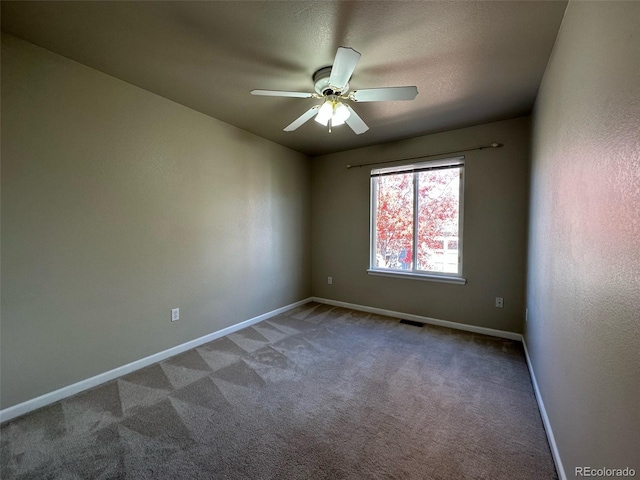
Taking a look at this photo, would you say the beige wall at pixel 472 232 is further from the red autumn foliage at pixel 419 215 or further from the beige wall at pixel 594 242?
the beige wall at pixel 594 242

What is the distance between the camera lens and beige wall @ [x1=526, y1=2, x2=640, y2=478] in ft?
2.58

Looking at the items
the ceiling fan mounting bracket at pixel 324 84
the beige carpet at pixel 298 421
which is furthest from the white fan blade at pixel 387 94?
the beige carpet at pixel 298 421

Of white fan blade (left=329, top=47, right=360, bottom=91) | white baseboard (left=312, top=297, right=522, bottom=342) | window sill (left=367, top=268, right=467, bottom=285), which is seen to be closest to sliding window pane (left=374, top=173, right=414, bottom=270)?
window sill (left=367, top=268, right=467, bottom=285)

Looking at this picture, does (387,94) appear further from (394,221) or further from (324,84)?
(394,221)

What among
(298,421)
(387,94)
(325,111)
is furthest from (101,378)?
(387,94)

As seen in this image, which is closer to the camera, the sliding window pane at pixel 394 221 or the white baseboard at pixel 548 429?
the white baseboard at pixel 548 429

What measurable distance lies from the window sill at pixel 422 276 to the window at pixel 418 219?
0.01 m

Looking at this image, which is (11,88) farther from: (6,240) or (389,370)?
(389,370)

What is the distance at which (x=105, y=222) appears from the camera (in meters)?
2.18

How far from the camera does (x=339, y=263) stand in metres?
4.30

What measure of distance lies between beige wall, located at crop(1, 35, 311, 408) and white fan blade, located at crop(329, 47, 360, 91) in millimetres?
1781

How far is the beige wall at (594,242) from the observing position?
0.79 meters

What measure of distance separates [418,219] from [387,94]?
215 cm

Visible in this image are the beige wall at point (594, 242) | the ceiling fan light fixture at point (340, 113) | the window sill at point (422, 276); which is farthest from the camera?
the window sill at point (422, 276)
